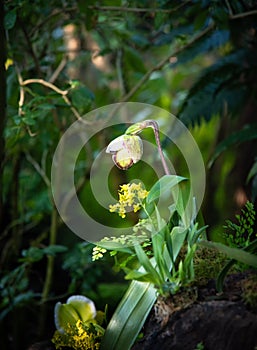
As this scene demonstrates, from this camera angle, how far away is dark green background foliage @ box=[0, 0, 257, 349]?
54.5 inches

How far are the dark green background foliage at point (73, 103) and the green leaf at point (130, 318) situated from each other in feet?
1.10

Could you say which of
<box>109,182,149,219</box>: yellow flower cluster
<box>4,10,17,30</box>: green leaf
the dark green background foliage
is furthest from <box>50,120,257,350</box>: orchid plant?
<box>4,10,17,30</box>: green leaf

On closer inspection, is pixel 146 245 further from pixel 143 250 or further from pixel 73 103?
pixel 73 103

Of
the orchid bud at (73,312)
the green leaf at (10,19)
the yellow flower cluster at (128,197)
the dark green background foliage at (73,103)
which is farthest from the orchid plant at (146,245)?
the green leaf at (10,19)

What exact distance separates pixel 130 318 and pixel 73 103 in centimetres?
69

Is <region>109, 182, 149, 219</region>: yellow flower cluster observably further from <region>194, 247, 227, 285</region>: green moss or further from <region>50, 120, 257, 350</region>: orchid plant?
<region>194, 247, 227, 285</region>: green moss

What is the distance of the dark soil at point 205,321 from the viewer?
763 millimetres

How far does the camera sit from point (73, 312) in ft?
3.40

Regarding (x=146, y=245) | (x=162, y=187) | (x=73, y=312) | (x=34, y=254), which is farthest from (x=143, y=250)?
(x=34, y=254)

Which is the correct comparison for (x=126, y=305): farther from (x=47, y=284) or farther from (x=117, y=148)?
(x=47, y=284)

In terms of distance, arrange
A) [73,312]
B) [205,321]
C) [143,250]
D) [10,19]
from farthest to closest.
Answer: [10,19]
[73,312]
[143,250]
[205,321]

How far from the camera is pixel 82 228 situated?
4.69ft

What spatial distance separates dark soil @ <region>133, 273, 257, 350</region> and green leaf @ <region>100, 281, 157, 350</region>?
0.02 metres

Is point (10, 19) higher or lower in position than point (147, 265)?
higher
